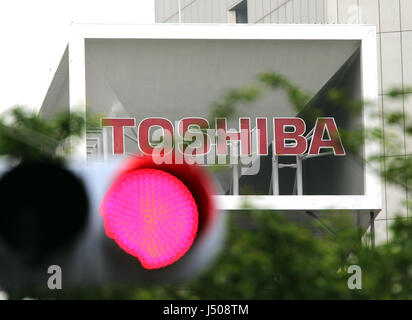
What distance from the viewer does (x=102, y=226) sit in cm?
328

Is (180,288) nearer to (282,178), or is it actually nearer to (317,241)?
(317,241)

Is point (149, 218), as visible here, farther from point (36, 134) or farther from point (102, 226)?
point (36, 134)

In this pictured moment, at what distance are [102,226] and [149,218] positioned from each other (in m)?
0.13

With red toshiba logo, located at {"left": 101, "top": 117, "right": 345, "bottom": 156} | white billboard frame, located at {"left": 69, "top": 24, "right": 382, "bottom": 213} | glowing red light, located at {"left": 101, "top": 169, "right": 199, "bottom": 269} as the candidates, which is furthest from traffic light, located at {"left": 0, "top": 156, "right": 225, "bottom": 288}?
white billboard frame, located at {"left": 69, "top": 24, "right": 382, "bottom": 213}

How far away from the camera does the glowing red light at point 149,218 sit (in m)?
3.30

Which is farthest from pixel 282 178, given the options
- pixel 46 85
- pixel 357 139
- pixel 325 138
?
pixel 357 139

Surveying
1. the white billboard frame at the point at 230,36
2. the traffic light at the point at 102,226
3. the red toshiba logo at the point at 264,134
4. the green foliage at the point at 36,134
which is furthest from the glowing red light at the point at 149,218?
the white billboard frame at the point at 230,36

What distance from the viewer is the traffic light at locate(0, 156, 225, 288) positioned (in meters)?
3.28

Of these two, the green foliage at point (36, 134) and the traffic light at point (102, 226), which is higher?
the green foliage at point (36, 134)

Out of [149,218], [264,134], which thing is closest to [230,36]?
[264,134]

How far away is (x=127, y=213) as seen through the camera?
332 cm

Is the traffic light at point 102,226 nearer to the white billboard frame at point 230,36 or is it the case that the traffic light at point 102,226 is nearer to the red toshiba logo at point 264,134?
the red toshiba logo at point 264,134

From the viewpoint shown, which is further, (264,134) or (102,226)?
(264,134)

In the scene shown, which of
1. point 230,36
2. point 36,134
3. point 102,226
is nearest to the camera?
point 102,226
